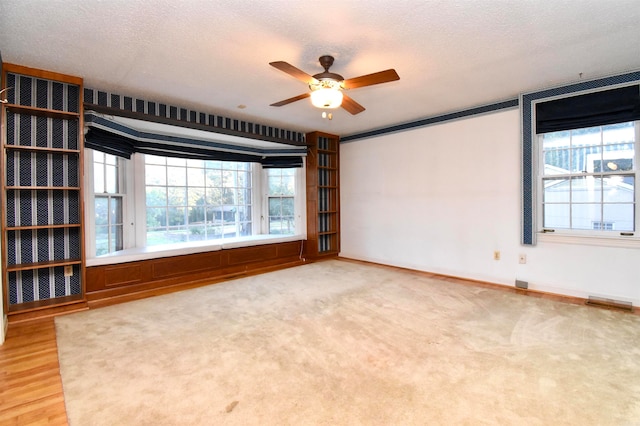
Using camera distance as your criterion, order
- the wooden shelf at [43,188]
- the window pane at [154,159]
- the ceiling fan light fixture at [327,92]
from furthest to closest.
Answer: the window pane at [154,159] < the wooden shelf at [43,188] < the ceiling fan light fixture at [327,92]

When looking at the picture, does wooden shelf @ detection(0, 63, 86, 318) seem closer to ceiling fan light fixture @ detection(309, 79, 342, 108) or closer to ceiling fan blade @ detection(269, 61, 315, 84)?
ceiling fan blade @ detection(269, 61, 315, 84)

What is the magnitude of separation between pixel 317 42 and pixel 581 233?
357 cm

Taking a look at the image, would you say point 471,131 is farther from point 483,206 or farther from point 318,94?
point 318,94

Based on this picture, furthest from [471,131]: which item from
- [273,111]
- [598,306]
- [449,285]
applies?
[273,111]

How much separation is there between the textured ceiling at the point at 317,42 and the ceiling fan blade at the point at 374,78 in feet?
1.01

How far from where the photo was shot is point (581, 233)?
11.5ft

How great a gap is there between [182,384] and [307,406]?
0.80 metres

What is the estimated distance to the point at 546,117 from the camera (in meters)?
3.65

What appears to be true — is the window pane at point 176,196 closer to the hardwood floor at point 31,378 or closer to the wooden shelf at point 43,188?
the wooden shelf at point 43,188

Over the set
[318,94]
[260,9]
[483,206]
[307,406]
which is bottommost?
[307,406]

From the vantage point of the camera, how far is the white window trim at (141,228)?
351 centimetres

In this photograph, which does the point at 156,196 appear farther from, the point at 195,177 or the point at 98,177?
the point at 98,177

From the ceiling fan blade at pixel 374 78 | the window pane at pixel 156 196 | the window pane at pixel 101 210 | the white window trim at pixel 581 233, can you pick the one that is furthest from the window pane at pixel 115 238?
the white window trim at pixel 581 233

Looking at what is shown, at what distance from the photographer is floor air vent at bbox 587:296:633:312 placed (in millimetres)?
3150
